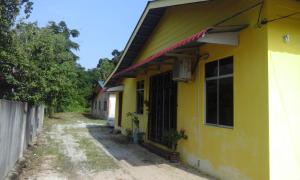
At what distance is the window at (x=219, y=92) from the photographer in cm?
684

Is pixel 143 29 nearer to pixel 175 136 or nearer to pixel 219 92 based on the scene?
pixel 175 136

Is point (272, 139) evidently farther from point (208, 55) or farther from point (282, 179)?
point (208, 55)

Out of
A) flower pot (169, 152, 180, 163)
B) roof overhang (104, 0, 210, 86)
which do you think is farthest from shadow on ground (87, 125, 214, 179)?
roof overhang (104, 0, 210, 86)

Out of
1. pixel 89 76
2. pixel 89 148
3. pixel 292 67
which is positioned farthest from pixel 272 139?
pixel 89 76

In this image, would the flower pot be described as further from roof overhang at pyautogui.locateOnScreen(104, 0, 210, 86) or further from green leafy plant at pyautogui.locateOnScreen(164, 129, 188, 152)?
roof overhang at pyautogui.locateOnScreen(104, 0, 210, 86)

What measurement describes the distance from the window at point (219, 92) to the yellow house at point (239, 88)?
24 millimetres

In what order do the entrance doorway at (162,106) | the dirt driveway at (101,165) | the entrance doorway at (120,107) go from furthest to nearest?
1. the entrance doorway at (120,107)
2. the entrance doorway at (162,106)
3. the dirt driveway at (101,165)

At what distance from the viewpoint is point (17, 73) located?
10227mm

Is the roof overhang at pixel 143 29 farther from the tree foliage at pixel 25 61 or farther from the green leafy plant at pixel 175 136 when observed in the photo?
the green leafy plant at pixel 175 136

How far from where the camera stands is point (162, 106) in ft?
35.6

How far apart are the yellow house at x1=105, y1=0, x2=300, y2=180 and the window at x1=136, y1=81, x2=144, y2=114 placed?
11.9ft

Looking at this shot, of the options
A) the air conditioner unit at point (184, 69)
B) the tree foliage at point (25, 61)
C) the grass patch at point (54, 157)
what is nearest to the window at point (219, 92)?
the air conditioner unit at point (184, 69)

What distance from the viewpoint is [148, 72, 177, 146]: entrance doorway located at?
9900mm

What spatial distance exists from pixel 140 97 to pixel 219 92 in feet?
22.2
